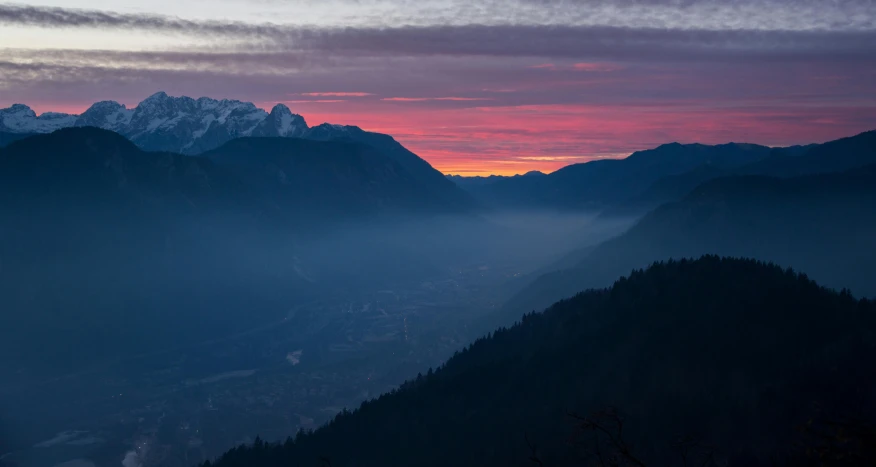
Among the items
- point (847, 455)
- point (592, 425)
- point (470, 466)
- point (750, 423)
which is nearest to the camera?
point (847, 455)

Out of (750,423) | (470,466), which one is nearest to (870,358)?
(750,423)

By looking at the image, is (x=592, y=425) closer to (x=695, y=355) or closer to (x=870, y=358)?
(x=870, y=358)

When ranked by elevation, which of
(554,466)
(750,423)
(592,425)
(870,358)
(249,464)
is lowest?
(249,464)

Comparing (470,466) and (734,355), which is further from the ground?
(734,355)

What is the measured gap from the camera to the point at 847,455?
20844 millimetres

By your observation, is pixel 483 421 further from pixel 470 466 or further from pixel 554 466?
pixel 554 466

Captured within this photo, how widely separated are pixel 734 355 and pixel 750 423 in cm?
3830

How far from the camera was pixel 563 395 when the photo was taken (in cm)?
19325

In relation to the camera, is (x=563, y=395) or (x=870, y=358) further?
(x=563, y=395)

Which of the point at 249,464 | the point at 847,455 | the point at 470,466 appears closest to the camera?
the point at 847,455

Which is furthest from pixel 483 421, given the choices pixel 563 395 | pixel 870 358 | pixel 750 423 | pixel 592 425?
pixel 592 425

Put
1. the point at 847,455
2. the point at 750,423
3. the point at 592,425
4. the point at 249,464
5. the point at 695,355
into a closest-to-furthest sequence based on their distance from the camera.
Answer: the point at 847,455 < the point at 592,425 < the point at 750,423 < the point at 695,355 < the point at 249,464

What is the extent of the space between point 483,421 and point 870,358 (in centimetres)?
9813

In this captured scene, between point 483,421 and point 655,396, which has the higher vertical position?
point 655,396
